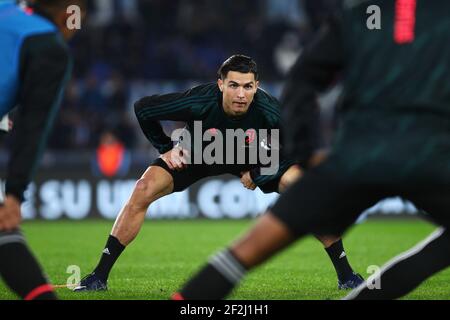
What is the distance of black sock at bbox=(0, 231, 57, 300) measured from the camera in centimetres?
470

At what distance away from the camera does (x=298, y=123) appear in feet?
14.2

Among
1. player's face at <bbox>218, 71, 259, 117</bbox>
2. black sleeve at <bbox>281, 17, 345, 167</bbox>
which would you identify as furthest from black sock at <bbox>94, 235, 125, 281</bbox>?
black sleeve at <bbox>281, 17, 345, 167</bbox>

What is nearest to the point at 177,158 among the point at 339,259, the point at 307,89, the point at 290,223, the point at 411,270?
the point at 339,259

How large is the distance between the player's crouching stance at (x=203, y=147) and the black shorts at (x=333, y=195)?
3496 millimetres

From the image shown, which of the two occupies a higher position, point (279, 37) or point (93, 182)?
point (279, 37)

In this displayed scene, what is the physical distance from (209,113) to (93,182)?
948cm

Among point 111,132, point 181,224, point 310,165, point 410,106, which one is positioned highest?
point 410,106

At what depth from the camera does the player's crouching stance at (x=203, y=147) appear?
763cm

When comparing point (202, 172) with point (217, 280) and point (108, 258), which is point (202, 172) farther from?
point (217, 280)

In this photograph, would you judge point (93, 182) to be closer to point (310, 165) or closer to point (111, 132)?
point (111, 132)

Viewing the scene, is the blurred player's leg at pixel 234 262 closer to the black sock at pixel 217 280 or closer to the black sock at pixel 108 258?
the black sock at pixel 217 280

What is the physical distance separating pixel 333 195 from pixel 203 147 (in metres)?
3.90

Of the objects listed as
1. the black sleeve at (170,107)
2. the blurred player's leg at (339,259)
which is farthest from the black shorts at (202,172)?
the black sleeve at (170,107)
